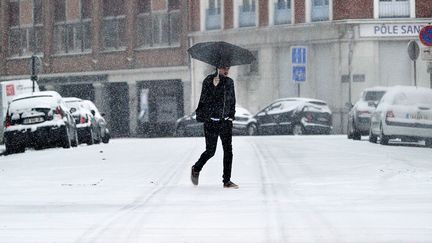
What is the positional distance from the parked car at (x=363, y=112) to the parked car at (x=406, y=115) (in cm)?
363

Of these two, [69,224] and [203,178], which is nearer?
[69,224]

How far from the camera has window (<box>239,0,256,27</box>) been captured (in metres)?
48.2

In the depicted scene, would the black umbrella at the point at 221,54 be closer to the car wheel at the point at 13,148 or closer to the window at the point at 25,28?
the car wheel at the point at 13,148

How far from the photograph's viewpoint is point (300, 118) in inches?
1551

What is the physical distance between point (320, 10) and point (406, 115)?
22.2 meters

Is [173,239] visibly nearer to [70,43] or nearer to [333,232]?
[333,232]

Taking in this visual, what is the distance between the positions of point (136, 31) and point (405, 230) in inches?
1770

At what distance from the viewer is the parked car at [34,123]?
81.0 ft

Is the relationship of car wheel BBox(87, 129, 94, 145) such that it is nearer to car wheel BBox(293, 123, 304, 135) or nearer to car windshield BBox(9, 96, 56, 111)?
car windshield BBox(9, 96, 56, 111)

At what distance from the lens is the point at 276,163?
1798 cm

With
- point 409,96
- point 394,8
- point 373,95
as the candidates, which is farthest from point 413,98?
point 394,8

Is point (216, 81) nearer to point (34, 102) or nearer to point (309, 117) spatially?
point (34, 102)

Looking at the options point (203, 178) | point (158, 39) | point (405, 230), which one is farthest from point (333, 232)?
point (158, 39)

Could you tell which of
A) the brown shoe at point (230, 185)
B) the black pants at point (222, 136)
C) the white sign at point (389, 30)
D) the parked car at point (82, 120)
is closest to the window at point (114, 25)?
the white sign at point (389, 30)
